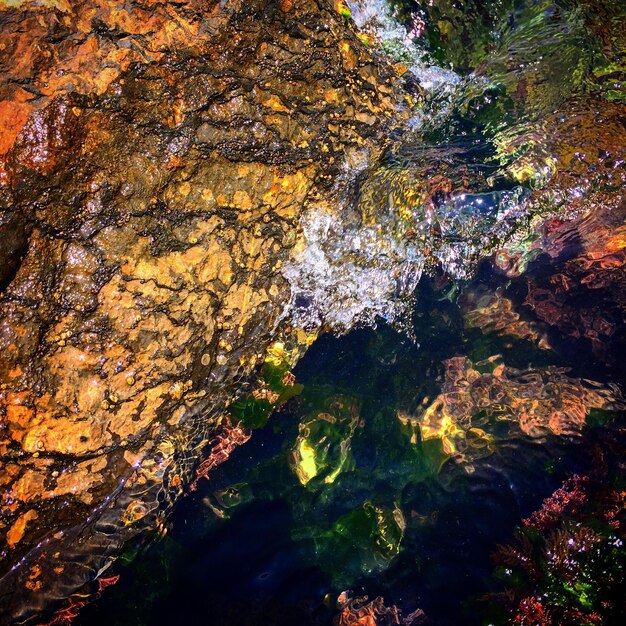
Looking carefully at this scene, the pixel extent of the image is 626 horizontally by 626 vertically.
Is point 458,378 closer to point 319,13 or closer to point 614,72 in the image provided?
point 614,72

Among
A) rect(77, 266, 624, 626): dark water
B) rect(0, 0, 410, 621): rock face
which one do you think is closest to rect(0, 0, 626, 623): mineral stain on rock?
rect(0, 0, 410, 621): rock face

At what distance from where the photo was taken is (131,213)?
2088 mm

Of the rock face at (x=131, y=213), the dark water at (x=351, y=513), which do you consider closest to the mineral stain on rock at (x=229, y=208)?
the rock face at (x=131, y=213)

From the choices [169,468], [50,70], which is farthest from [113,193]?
[169,468]

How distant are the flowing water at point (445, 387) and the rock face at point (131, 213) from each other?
50cm

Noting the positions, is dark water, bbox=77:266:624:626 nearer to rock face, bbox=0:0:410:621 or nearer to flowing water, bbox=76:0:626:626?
flowing water, bbox=76:0:626:626

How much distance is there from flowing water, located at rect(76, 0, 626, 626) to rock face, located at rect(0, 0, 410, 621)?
0.50m

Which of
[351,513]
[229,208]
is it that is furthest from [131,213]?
[351,513]

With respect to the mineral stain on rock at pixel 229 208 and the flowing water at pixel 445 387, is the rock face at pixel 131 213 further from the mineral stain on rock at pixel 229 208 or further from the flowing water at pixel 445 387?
the flowing water at pixel 445 387

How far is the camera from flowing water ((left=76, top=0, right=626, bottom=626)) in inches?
115

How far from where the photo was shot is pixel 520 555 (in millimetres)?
3459

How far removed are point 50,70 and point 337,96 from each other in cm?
160

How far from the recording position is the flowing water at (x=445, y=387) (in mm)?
2922

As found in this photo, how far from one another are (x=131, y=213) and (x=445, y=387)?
3.46 metres
